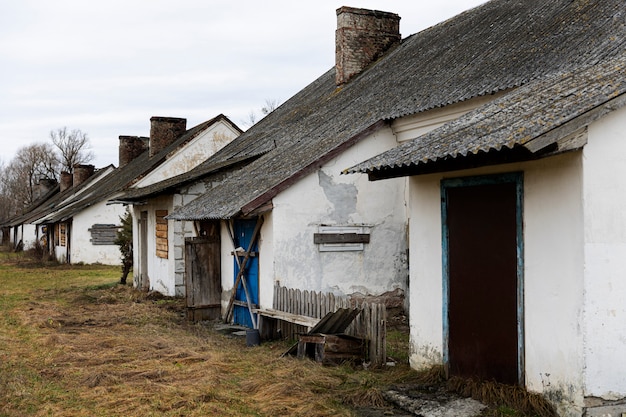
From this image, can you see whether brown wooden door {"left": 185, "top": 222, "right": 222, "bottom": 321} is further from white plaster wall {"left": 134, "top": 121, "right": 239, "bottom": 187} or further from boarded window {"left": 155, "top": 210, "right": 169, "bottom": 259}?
white plaster wall {"left": 134, "top": 121, "right": 239, "bottom": 187}

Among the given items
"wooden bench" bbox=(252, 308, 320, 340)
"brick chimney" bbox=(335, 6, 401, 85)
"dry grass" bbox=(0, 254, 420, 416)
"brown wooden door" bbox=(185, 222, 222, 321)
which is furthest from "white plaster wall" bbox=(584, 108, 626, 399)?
"brick chimney" bbox=(335, 6, 401, 85)

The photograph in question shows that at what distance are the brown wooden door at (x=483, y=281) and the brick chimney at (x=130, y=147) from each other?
3030 centimetres

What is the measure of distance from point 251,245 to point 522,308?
21.4ft

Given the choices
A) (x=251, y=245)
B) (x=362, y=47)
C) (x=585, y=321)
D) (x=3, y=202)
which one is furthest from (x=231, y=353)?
(x=3, y=202)

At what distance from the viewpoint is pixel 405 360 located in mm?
9586

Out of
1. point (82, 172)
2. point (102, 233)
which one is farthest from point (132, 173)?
point (82, 172)

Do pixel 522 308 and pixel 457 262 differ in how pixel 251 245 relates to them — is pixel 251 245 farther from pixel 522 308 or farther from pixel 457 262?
pixel 522 308

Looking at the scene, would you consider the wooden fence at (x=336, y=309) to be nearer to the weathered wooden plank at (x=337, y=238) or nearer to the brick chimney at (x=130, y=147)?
the weathered wooden plank at (x=337, y=238)

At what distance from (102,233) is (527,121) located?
28.0 m

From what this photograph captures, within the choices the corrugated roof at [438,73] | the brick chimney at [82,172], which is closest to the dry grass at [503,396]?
the corrugated roof at [438,73]

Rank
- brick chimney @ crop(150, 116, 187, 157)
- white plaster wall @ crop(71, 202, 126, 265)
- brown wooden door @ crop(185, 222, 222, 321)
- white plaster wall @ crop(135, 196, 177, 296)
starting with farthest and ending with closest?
1. white plaster wall @ crop(71, 202, 126, 265)
2. brick chimney @ crop(150, 116, 187, 157)
3. white plaster wall @ crop(135, 196, 177, 296)
4. brown wooden door @ crop(185, 222, 222, 321)

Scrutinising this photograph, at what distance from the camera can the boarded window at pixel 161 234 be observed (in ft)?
60.1

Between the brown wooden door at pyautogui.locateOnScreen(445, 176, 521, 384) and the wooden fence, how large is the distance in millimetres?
1327

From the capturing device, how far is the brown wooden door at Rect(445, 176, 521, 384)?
723 centimetres
